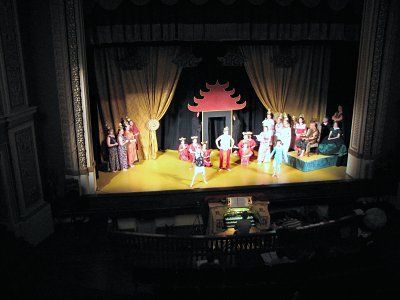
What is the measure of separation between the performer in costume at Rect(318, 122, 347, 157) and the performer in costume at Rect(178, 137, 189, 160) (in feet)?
11.4

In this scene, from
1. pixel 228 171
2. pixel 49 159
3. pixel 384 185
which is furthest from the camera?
pixel 228 171

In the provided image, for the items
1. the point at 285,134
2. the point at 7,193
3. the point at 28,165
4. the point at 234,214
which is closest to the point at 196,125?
the point at 285,134

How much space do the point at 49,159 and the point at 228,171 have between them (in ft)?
13.7

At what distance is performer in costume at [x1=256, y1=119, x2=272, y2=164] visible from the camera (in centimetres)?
1121

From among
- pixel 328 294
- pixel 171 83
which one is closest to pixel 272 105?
→ pixel 171 83

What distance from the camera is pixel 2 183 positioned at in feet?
25.5

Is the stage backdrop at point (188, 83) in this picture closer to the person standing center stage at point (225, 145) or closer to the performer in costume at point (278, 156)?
the person standing center stage at point (225, 145)

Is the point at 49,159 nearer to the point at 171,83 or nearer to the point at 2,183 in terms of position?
the point at 2,183

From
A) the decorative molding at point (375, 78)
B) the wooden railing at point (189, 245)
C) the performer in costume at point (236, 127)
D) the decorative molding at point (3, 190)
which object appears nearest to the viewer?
the wooden railing at point (189, 245)

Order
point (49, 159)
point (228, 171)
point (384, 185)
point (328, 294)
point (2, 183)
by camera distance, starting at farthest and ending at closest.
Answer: point (228, 171) < point (384, 185) < point (49, 159) < point (2, 183) < point (328, 294)

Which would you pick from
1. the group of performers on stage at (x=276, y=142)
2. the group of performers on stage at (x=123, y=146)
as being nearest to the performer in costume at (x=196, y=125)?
the group of performers on stage at (x=276, y=142)

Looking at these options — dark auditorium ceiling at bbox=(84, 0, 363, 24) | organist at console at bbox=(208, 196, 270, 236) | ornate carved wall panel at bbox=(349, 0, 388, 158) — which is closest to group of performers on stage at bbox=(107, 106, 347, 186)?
ornate carved wall panel at bbox=(349, 0, 388, 158)

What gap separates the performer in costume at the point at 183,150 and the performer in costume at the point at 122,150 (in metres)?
1.45

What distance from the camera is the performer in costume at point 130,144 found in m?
10.9
